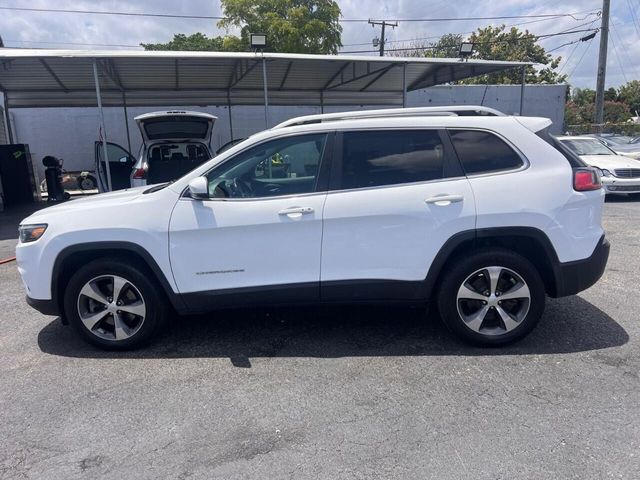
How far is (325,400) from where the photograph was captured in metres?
3.25

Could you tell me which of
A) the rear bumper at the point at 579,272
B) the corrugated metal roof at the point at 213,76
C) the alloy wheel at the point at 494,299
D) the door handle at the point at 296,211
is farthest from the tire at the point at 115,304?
the corrugated metal roof at the point at 213,76

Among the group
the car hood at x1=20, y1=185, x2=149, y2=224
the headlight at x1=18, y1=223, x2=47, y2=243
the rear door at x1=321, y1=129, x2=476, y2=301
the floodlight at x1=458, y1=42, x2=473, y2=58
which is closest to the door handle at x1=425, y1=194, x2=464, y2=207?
the rear door at x1=321, y1=129, x2=476, y2=301

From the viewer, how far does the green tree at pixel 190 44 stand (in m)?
31.1

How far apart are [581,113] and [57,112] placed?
151ft

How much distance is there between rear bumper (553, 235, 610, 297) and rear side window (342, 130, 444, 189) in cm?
121

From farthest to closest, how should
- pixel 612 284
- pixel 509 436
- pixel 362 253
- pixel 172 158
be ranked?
pixel 172 158 → pixel 612 284 → pixel 362 253 → pixel 509 436

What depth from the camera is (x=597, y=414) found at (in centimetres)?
301

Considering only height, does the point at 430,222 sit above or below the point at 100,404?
above

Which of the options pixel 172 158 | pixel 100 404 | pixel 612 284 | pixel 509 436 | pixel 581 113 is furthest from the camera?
pixel 581 113

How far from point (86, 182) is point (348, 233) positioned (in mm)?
18014

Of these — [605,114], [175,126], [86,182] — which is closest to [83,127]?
[86,182]

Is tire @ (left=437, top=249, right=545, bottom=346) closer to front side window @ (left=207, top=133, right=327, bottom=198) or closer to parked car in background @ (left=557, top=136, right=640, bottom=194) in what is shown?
front side window @ (left=207, top=133, right=327, bottom=198)

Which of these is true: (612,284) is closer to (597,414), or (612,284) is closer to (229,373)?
(597,414)

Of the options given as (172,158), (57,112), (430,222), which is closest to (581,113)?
(57,112)
